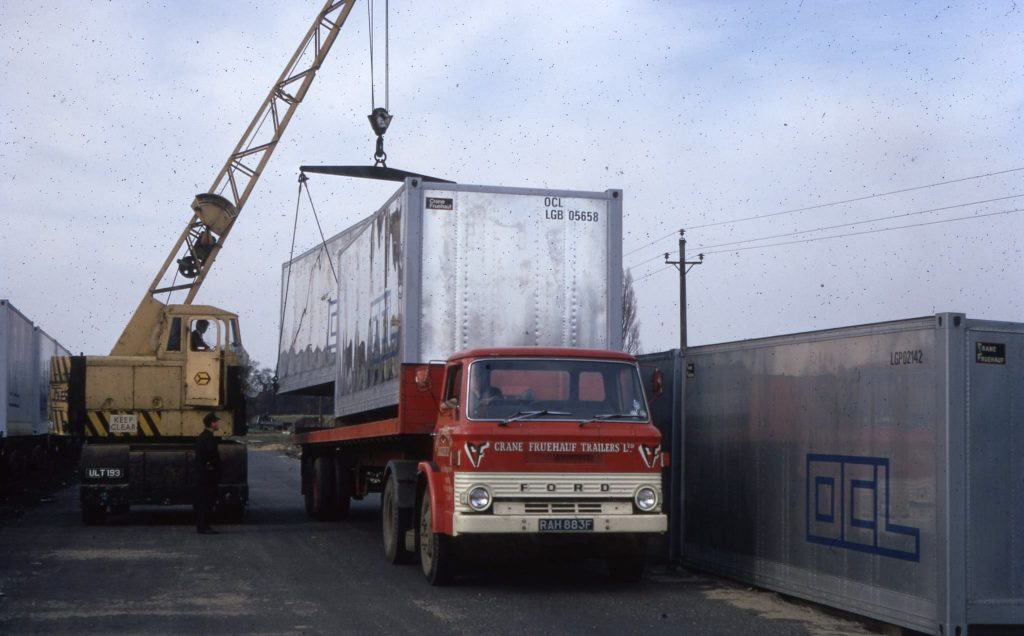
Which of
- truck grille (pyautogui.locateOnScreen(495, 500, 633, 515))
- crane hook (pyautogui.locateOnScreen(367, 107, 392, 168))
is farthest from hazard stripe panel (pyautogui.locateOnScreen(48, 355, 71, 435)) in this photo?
truck grille (pyautogui.locateOnScreen(495, 500, 633, 515))

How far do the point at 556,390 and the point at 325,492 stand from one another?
9540 millimetres

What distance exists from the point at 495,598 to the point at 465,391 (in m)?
1.97

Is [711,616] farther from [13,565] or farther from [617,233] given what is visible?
[13,565]

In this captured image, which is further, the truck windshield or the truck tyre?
the truck tyre

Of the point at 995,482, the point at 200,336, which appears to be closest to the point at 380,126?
the point at 200,336

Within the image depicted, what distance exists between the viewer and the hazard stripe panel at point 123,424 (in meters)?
19.5

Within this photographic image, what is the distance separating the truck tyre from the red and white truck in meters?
3.06

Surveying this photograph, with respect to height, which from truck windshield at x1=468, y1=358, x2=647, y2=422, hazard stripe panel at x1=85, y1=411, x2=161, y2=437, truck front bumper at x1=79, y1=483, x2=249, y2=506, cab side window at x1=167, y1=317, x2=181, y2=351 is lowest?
truck front bumper at x1=79, y1=483, x2=249, y2=506

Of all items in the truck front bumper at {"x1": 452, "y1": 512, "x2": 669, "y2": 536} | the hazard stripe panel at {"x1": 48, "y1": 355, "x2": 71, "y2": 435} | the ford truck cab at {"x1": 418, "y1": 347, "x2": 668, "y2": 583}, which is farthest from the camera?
the hazard stripe panel at {"x1": 48, "y1": 355, "x2": 71, "y2": 435}

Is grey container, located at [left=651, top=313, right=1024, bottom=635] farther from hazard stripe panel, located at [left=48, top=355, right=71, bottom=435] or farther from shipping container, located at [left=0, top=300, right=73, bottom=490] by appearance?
shipping container, located at [left=0, top=300, right=73, bottom=490]

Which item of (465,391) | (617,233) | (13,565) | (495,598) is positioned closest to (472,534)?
(495,598)

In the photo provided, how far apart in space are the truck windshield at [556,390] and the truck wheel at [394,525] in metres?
2.44

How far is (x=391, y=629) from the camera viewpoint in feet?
31.3

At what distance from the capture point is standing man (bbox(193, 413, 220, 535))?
17.8m
